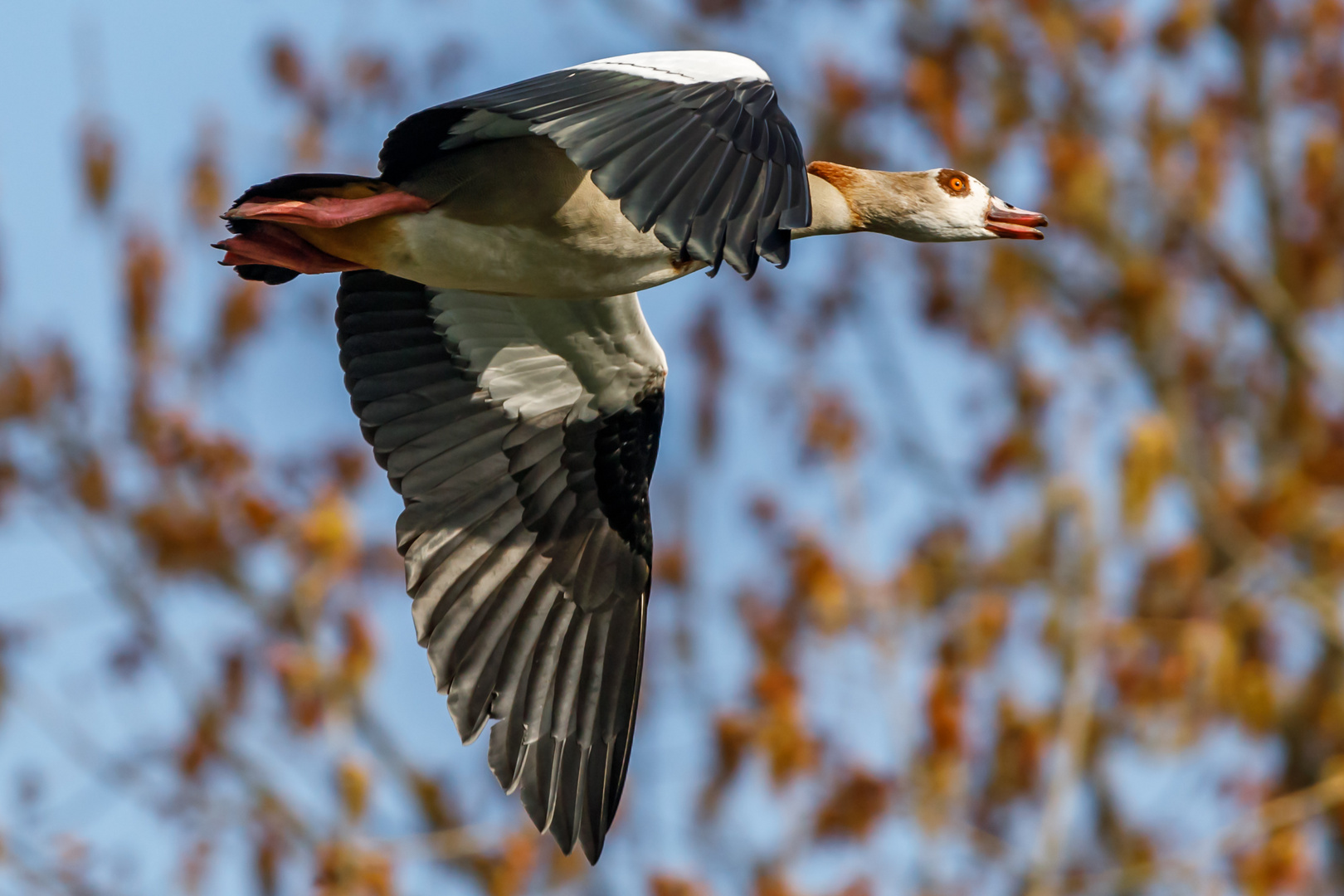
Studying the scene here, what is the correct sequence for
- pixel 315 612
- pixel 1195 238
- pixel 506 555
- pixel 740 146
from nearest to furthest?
pixel 740 146
pixel 506 555
pixel 315 612
pixel 1195 238

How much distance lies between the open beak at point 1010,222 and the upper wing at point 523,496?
1.21m

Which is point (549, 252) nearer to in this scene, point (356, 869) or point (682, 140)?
point (682, 140)

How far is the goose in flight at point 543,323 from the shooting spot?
411 cm

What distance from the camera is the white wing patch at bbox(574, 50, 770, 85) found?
4.34 meters

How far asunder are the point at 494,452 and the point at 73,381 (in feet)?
18.0

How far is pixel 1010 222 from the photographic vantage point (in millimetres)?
5727

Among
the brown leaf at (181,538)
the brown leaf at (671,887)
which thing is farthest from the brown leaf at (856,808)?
the brown leaf at (181,538)

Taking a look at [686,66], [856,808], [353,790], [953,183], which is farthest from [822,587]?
[686,66]

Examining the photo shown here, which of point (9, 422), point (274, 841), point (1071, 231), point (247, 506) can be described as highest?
point (1071, 231)

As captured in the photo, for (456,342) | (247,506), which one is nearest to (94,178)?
(247,506)

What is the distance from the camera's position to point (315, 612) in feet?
32.9

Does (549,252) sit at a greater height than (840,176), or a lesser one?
lesser

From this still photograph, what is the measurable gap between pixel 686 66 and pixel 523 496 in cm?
204

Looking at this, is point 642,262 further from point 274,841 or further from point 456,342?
point 274,841
